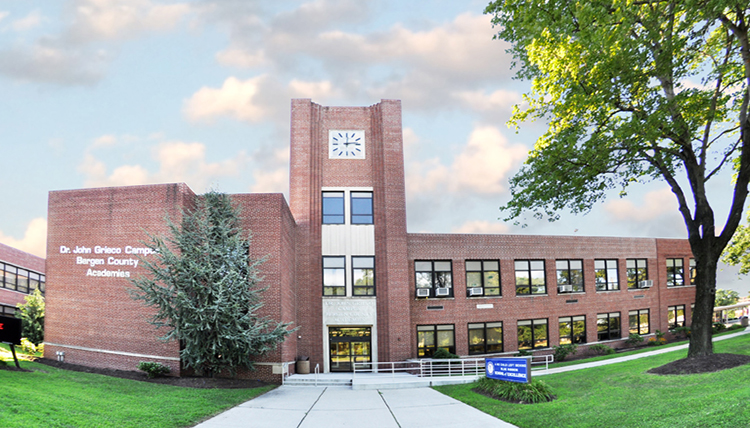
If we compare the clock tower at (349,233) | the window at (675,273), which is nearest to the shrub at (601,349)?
the window at (675,273)

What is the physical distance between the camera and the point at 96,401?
1246 cm

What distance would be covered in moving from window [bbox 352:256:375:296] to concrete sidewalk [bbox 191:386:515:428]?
848 cm

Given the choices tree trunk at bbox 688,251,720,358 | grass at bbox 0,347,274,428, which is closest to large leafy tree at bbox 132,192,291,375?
grass at bbox 0,347,274,428

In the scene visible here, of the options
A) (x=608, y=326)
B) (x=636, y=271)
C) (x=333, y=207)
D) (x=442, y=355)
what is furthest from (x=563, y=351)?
(x=333, y=207)

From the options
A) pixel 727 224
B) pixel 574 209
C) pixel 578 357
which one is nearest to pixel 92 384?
pixel 574 209

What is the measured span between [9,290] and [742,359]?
42.6 m

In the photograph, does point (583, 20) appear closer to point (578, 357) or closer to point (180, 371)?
point (180, 371)

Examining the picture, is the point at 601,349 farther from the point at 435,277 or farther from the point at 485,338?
the point at 435,277

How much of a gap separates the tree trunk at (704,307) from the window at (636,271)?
19469 mm

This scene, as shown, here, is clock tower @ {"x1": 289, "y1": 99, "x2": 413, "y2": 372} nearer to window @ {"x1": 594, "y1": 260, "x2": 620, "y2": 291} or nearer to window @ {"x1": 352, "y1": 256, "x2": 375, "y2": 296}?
window @ {"x1": 352, "y1": 256, "x2": 375, "y2": 296}

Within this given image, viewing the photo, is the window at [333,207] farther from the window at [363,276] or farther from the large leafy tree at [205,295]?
the large leafy tree at [205,295]

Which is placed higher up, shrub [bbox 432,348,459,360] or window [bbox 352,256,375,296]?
window [bbox 352,256,375,296]

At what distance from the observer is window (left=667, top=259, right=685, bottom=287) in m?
36.7

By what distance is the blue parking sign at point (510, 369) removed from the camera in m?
15.0
